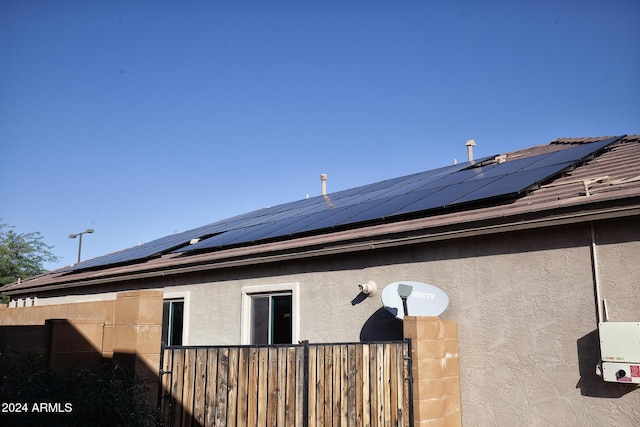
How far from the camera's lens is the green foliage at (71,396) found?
458cm

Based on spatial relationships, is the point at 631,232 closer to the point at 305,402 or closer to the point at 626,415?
the point at 626,415

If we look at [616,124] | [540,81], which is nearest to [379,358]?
[540,81]

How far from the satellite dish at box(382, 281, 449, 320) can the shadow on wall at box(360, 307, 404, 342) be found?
65cm

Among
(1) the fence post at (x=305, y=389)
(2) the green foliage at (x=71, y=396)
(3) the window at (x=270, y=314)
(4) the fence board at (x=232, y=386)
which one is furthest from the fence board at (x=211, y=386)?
(3) the window at (x=270, y=314)

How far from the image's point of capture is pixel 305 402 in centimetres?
636

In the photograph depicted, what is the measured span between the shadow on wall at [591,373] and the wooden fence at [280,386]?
227 cm

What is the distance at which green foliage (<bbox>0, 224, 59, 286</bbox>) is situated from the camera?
37750mm

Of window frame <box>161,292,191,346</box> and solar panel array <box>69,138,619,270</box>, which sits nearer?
solar panel array <box>69,138,619,270</box>

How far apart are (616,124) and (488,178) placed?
1085cm

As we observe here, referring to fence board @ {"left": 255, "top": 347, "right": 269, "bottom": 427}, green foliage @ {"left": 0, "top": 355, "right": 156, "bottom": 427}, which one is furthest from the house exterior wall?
green foliage @ {"left": 0, "top": 355, "right": 156, "bottom": 427}

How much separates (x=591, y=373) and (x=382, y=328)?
316 cm

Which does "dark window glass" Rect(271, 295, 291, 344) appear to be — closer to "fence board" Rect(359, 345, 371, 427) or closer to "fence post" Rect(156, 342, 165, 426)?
"fence board" Rect(359, 345, 371, 427)

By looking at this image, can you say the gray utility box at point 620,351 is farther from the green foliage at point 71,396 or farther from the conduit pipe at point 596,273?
the green foliage at point 71,396

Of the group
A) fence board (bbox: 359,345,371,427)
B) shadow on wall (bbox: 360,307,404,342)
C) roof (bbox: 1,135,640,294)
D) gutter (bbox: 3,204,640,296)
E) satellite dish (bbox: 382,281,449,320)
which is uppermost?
roof (bbox: 1,135,640,294)
